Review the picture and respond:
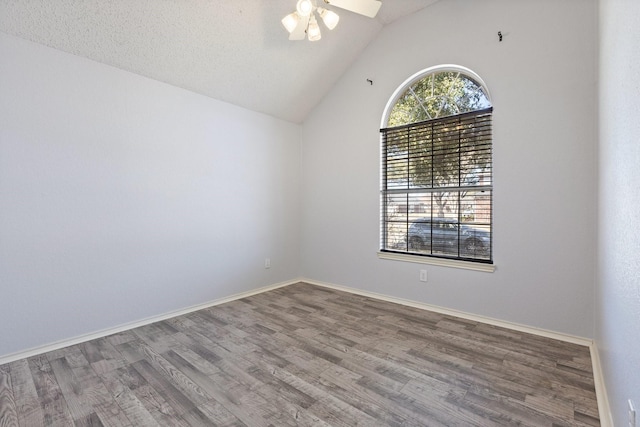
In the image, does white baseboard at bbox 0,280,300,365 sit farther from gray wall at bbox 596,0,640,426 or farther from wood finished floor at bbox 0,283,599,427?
gray wall at bbox 596,0,640,426

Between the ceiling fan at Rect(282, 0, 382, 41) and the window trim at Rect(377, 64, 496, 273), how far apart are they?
43.7 inches

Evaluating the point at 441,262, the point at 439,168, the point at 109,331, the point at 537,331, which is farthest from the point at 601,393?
the point at 109,331

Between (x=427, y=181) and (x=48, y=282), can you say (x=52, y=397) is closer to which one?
(x=48, y=282)

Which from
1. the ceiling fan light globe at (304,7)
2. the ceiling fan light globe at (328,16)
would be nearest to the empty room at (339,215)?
the ceiling fan light globe at (328,16)

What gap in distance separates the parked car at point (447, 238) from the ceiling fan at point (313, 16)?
207 centimetres

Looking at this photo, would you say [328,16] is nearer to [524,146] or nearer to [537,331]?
[524,146]

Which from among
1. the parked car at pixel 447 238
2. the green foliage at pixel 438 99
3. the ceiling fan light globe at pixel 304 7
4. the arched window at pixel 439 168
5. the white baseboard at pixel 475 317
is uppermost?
the ceiling fan light globe at pixel 304 7

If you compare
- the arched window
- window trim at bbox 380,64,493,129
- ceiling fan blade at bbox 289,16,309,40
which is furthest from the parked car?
ceiling fan blade at bbox 289,16,309,40

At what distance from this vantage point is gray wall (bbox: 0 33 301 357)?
2248mm

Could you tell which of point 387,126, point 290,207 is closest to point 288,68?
point 387,126

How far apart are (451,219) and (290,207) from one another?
2.14m

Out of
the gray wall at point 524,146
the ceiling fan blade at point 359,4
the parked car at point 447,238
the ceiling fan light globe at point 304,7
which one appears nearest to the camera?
the ceiling fan light globe at point 304,7

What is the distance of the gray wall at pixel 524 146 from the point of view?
2.37 m

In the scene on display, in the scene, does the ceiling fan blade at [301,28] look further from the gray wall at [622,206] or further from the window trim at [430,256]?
the gray wall at [622,206]
